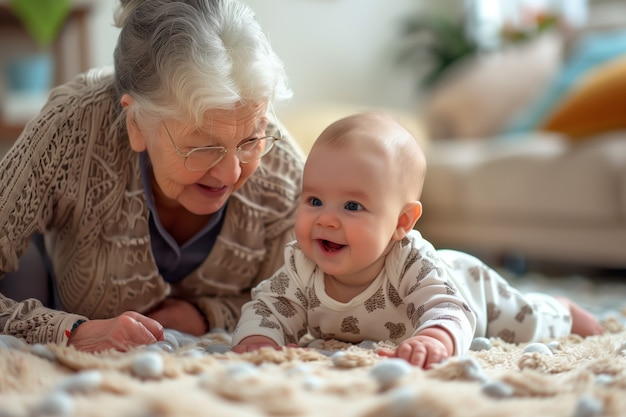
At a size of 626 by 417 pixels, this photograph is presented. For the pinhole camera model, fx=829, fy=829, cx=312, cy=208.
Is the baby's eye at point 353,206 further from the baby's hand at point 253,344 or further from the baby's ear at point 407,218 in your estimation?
the baby's hand at point 253,344

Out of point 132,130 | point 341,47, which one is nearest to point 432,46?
point 341,47

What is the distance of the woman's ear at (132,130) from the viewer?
4.62ft

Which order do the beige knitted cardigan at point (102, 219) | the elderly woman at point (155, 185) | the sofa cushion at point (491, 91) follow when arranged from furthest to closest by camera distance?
1. the sofa cushion at point (491, 91)
2. the beige knitted cardigan at point (102, 219)
3. the elderly woman at point (155, 185)

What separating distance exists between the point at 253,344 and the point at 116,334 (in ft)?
0.67

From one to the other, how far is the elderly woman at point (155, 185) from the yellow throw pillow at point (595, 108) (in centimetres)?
148

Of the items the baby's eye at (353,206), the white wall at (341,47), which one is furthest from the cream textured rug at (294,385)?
the white wall at (341,47)

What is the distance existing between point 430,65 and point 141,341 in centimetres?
406

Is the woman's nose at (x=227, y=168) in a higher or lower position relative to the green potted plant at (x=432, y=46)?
lower

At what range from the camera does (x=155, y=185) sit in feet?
5.14

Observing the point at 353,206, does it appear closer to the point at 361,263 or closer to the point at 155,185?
the point at 361,263

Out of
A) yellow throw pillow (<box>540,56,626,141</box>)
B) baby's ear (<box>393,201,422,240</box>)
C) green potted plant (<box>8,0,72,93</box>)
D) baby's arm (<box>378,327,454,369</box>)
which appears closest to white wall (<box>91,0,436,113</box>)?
green potted plant (<box>8,0,72,93</box>)

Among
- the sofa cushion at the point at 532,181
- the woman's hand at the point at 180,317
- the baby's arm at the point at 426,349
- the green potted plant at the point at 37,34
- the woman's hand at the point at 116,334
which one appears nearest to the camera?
the baby's arm at the point at 426,349

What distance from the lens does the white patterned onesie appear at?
1.27 metres

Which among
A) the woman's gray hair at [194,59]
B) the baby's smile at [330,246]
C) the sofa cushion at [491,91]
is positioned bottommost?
the baby's smile at [330,246]
